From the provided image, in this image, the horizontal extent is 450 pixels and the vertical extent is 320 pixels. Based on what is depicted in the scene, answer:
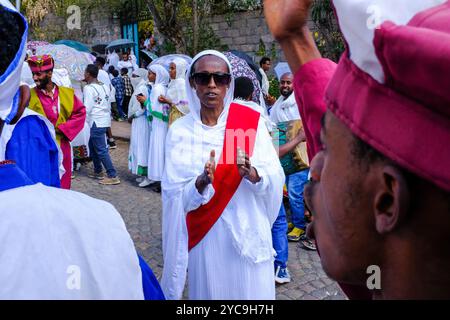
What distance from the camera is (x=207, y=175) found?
2758 millimetres

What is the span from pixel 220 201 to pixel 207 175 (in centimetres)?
27

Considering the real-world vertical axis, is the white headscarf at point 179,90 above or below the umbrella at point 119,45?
below

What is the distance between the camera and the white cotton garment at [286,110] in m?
5.38

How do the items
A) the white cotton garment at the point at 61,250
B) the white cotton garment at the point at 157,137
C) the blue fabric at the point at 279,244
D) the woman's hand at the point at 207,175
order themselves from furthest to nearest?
the white cotton garment at the point at 157,137, the blue fabric at the point at 279,244, the woman's hand at the point at 207,175, the white cotton garment at the point at 61,250

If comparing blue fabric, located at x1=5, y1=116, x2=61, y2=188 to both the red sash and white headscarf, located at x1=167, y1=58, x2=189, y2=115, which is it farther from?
white headscarf, located at x1=167, y1=58, x2=189, y2=115

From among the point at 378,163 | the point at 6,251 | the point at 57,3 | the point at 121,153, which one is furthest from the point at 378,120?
the point at 57,3

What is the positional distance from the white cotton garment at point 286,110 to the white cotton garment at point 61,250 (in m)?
4.27

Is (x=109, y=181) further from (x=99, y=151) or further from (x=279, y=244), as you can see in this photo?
(x=279, y=244)

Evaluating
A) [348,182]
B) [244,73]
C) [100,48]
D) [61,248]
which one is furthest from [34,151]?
[100,48]

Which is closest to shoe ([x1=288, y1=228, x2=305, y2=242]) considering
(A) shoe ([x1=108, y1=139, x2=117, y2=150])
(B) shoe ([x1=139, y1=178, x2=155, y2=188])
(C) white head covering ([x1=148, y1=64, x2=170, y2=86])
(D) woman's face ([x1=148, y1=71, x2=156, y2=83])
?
(B) shoe ([x1=139, y1=178, x2=155, y2=188])

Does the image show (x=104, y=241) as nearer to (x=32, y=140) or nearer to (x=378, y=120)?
(x=378, y=120)

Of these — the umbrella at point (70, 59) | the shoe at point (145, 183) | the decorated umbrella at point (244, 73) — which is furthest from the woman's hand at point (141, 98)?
the umbrella at point (70, 59)

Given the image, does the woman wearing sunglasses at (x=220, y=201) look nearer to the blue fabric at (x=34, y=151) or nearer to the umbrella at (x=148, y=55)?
the blue fabric at (x=34, y=151)

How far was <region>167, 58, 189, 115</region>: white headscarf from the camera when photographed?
6.96 metres
